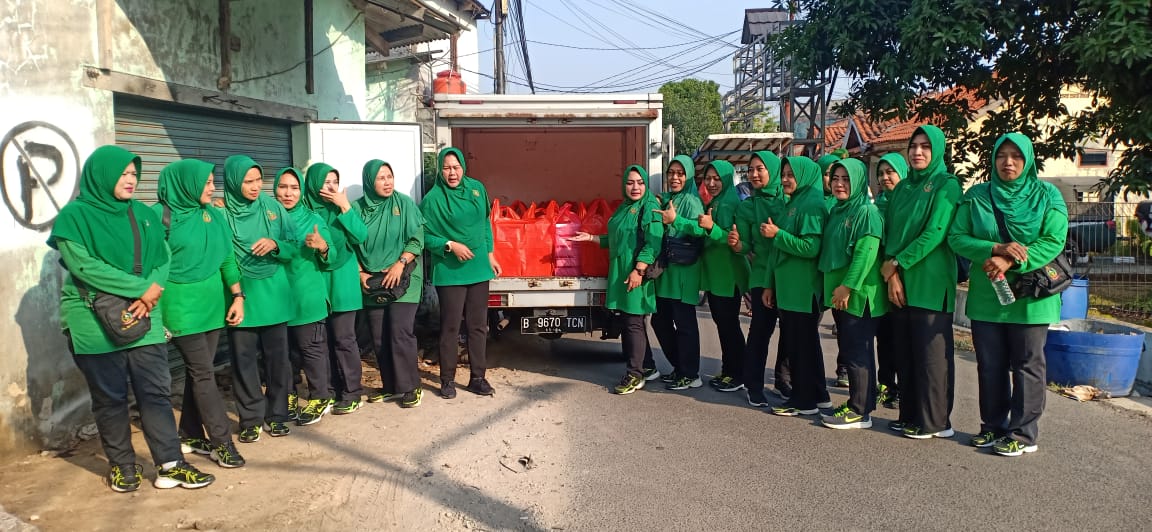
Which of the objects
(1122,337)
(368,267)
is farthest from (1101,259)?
(368,267)

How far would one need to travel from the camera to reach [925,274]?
4.77 meters

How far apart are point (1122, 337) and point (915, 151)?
2.57 metres

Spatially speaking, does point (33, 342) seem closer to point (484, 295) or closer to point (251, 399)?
point (251, 399)

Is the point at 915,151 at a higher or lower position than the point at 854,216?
higher

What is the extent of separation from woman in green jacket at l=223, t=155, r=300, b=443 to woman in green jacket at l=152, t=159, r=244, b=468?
162mm

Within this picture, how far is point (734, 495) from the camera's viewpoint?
4.05m

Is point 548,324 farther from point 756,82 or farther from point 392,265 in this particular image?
point 756,82

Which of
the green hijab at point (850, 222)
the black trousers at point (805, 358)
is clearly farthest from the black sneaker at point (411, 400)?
the green hijab at point (850, 222)

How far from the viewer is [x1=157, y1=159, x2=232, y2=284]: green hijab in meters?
4.26

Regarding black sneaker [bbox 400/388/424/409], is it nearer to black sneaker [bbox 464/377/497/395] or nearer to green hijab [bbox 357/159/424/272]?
black sneaker [bbox 464/377/497/395]

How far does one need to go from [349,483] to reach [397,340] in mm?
1615

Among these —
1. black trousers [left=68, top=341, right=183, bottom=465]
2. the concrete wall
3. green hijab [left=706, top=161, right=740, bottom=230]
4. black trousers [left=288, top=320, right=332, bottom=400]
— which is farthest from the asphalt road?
the concrete wall


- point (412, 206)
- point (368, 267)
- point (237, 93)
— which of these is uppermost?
point (237, 93)

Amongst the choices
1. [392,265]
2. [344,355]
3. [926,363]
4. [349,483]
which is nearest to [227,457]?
[349,483]
